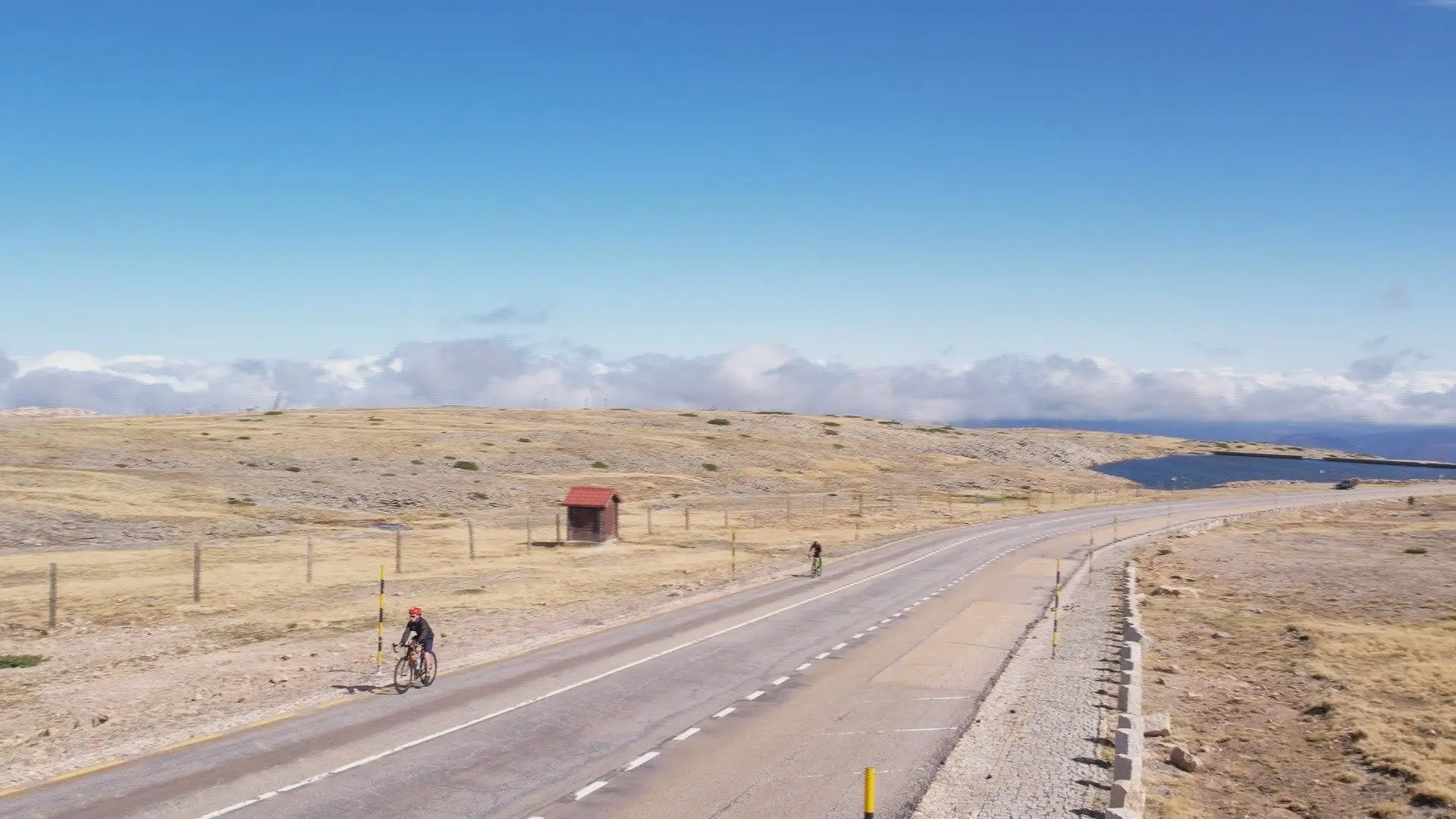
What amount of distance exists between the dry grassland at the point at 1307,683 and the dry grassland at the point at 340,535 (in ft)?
53.9

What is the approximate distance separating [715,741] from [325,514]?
53.8 meters

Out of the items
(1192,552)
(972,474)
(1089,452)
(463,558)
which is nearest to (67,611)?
(463,558)

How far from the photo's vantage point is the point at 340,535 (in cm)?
5606

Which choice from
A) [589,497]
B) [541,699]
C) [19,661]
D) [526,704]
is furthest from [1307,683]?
[589,497]

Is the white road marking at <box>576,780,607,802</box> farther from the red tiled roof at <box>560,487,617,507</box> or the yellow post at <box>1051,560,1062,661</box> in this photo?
the red tiled roof at <box>560,487,617,507</box>

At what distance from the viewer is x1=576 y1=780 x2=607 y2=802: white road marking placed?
14606 mm

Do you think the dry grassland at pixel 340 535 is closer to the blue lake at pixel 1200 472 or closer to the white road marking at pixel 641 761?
the white road marking at pixel 641 761

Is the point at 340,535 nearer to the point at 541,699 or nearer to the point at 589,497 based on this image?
the point at 589,497

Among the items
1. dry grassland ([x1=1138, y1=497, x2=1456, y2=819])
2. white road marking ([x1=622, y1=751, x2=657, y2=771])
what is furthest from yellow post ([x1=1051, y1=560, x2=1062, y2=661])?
white road marking ([x1=622, y1=751, x2=657, y2=771])

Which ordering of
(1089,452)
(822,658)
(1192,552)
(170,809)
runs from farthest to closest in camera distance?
(1089,452)
(1192,552)
(822,658)
(170,809)

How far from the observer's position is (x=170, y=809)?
44.6 ft

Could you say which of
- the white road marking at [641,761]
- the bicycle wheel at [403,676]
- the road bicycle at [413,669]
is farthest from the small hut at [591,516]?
the white road marking at [641,761]

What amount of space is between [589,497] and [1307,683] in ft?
136

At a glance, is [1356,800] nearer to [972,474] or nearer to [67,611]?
[67,611]
